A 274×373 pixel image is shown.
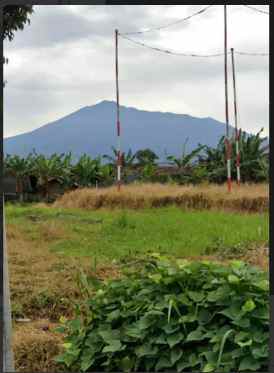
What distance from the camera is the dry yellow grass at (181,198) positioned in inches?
151

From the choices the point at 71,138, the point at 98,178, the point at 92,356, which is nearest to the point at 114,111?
the point at 71,138

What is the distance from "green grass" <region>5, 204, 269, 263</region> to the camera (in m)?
2.70

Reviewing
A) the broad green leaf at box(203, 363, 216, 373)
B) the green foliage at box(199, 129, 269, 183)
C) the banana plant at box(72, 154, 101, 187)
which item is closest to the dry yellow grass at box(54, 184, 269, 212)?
the green foliage at box(199, 129, 269, 183)

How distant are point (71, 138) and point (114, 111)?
22cm

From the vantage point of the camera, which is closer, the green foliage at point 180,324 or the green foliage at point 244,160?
the green foliage at point 180,324

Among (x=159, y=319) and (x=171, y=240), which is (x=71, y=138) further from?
(x=159, y=319)

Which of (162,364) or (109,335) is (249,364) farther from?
(109,335)

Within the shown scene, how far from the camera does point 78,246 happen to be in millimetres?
2859

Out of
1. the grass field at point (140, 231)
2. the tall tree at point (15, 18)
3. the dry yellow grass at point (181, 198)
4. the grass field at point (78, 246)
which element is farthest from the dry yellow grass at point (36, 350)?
the dry yellow grass at point (181, 198)

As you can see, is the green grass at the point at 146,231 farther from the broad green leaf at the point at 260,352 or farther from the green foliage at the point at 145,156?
the green foliage at the point at 145,156

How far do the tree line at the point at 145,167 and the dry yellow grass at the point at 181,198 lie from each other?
0.98 meters

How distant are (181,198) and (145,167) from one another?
1349 mm

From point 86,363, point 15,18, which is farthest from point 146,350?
point 15,18

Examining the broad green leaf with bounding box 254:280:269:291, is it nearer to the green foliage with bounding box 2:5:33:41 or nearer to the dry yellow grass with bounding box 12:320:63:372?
the dry yellow grass with bounding box 12:320:63:372
